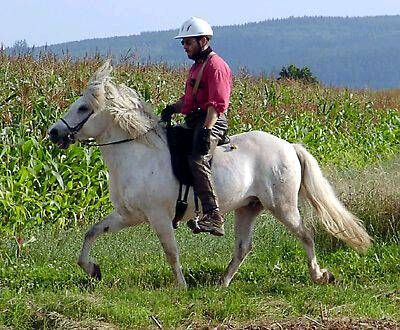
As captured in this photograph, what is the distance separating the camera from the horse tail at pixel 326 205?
360 inches

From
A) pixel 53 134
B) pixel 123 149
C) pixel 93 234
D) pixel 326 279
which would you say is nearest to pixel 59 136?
pixel 53 134

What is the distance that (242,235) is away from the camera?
905 centimetres

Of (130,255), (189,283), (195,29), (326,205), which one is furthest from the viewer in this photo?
(130,255)

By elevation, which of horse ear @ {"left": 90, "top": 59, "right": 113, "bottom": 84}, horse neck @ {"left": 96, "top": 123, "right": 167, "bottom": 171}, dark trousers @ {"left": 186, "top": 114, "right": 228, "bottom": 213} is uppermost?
horse ear @ {"left": 90, "top": 59, "right": 113, "bottom": 84}

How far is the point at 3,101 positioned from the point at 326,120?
412 inches

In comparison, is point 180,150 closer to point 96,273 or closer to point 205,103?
point 205,103

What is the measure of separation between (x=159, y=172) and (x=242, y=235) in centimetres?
137

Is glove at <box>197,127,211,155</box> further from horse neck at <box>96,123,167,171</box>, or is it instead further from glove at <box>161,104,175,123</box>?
glove at <box>161,104,175,123</box>

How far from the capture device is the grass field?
7.27 m

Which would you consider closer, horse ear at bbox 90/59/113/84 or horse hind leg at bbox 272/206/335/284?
horse ear at bbox 90/59/113/84

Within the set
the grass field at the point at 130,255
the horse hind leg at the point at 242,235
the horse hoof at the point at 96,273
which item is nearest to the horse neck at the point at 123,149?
the horse hoof at the point at 96,273

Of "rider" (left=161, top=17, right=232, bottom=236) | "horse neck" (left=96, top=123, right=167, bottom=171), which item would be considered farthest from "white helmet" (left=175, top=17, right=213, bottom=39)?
"horse neck" (left=96, top=123, right=167, bottom=171)

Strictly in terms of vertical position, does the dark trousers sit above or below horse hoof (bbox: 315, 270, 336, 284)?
above

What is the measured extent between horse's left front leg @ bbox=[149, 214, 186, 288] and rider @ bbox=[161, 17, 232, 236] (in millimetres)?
301
